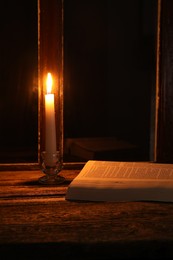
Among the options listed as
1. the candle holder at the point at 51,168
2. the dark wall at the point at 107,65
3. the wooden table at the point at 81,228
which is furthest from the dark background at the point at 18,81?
the wooden table at the point at 81,228

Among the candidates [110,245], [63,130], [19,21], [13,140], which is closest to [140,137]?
[63,130]

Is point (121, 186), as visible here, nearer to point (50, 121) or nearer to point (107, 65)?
point (50, 121)

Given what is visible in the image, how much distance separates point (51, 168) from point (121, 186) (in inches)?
8.2

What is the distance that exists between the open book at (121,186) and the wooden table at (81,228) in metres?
0.01

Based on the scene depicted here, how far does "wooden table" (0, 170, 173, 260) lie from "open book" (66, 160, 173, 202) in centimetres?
1

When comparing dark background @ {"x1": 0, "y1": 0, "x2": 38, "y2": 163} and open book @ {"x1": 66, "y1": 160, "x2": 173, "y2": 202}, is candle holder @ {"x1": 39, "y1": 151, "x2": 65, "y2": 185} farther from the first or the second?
dark background @ {"x1": 0, "y1": 0, "x2": 38, "y2": 163}

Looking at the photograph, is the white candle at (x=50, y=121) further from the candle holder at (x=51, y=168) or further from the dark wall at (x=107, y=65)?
the dark wall at (x=107, y=65)

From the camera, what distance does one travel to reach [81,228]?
0.69 meters

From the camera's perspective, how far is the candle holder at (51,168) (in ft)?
3.21

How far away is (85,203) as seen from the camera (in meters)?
0.82

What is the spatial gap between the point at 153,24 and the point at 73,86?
10.9 inches

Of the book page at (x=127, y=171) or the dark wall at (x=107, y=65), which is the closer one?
the book page at (x=127, y=171)

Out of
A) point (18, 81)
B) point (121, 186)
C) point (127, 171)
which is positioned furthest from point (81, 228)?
point (18, 81)

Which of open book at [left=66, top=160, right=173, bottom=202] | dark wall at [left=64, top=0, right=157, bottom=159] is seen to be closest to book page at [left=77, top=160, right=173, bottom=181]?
open book at [left=66, top=160, right=173, bottom=202]
